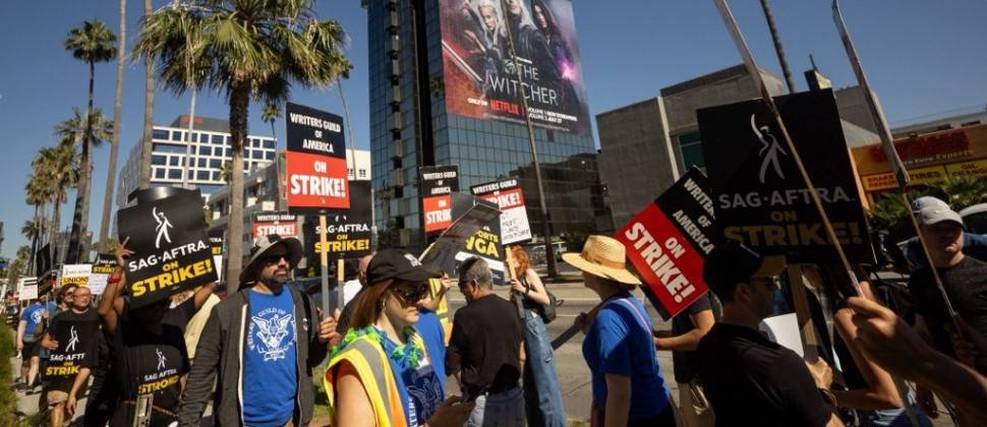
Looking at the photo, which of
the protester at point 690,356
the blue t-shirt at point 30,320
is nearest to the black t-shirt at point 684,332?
the protester at point 690,356

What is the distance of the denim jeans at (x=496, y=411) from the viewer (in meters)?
3.04

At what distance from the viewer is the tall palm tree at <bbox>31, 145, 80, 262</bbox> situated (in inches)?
1307

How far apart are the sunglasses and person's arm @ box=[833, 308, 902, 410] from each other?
74.3 inches

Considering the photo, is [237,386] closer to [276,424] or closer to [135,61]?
[276,424]

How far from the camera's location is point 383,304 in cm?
183

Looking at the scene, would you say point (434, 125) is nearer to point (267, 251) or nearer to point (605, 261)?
point (267, 251)

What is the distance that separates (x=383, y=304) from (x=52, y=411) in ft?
20.1

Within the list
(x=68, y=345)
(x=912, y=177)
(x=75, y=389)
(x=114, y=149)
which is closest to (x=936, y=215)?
(x=75, y=389)

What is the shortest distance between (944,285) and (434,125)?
51.5 meters

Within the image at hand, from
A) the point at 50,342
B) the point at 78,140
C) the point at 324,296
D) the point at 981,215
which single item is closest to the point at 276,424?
the point at 324,296

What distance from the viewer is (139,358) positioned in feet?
10.8

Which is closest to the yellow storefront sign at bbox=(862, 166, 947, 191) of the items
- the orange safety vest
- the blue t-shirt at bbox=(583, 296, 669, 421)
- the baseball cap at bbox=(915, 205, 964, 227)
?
the baseball cap at bbox=(915, 205, 964, 227)

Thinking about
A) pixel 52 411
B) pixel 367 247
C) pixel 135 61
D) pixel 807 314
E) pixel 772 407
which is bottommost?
pixel 52 411

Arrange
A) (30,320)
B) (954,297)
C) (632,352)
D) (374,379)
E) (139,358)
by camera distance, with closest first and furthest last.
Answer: (374,379) → (632,352) → (954,297) → (139,358) → (30,320)
